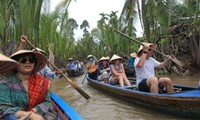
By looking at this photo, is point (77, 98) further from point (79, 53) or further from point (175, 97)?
point (79, 53)

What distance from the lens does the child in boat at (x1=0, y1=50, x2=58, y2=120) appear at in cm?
320

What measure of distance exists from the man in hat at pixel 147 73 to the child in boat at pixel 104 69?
3988 mm

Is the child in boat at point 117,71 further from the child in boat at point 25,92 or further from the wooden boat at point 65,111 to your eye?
the child in boat at point 25,92

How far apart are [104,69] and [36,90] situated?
825 cm

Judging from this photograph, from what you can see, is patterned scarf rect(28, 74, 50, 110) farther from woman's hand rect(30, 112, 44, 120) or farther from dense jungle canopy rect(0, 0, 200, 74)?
dense jungle canopy rect(0, 0, 200, 74)

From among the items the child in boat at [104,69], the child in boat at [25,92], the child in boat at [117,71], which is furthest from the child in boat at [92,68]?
the child in boat at [25,92]

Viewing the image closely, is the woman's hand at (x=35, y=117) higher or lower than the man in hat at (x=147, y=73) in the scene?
lower

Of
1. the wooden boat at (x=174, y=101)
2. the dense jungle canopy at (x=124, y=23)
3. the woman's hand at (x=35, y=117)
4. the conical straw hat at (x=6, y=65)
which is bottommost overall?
the wooden boat at (x=174, y=101)

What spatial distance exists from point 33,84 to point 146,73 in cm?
369

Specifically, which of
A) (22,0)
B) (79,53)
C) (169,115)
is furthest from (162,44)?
(79,53)

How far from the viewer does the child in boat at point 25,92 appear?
3197 millimetres

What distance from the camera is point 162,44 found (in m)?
19.3

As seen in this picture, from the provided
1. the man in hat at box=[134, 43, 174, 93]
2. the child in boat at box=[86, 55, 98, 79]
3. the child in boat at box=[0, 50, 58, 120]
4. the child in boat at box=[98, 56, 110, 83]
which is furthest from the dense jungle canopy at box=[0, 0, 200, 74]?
the child in boat at box=[0, 50, 58, 120]

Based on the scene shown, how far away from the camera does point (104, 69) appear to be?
1162 cm
